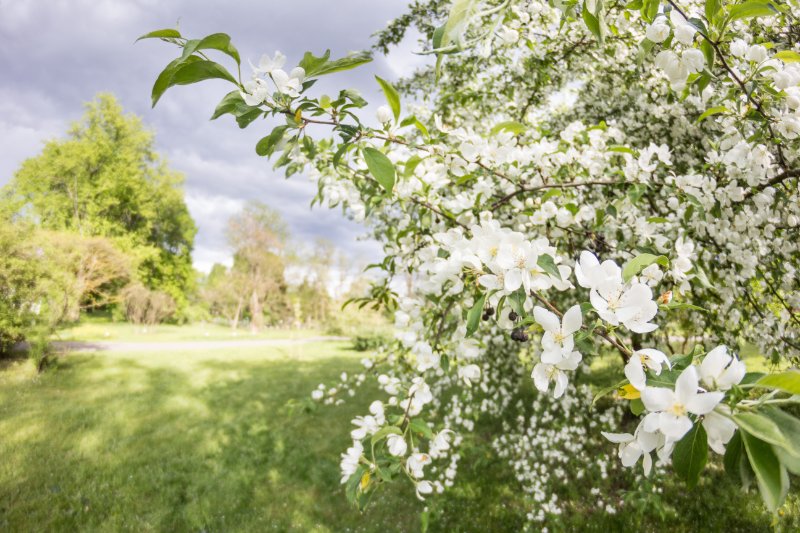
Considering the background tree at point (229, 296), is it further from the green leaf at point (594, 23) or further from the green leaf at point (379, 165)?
the green leaf at point (594, 23)

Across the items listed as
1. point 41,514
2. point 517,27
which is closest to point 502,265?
point 517,27

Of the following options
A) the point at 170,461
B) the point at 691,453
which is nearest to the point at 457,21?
the point at 691,453

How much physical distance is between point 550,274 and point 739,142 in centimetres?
159

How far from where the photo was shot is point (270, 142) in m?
1.06

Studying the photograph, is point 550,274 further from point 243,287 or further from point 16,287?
point 243,287

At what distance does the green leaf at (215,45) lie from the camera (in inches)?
28.1

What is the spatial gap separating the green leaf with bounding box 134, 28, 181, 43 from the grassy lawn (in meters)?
2.15

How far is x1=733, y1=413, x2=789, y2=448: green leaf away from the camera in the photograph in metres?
0.55

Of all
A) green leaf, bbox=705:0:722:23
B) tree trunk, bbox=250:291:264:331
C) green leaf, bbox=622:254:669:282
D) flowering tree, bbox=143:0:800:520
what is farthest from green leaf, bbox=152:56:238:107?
tree trunk, bbox=250:291:264:331

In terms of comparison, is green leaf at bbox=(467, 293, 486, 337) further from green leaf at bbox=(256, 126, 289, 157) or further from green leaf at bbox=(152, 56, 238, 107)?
green leaf at bbox=(152, 56, 238, 107)

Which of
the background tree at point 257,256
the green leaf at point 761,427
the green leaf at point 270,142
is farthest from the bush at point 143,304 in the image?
the green leaf at point 761,427

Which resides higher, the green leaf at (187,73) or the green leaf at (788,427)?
the green leaf at (187,73)

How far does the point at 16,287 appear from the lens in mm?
8578

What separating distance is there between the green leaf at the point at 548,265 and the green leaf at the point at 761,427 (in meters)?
0.43
